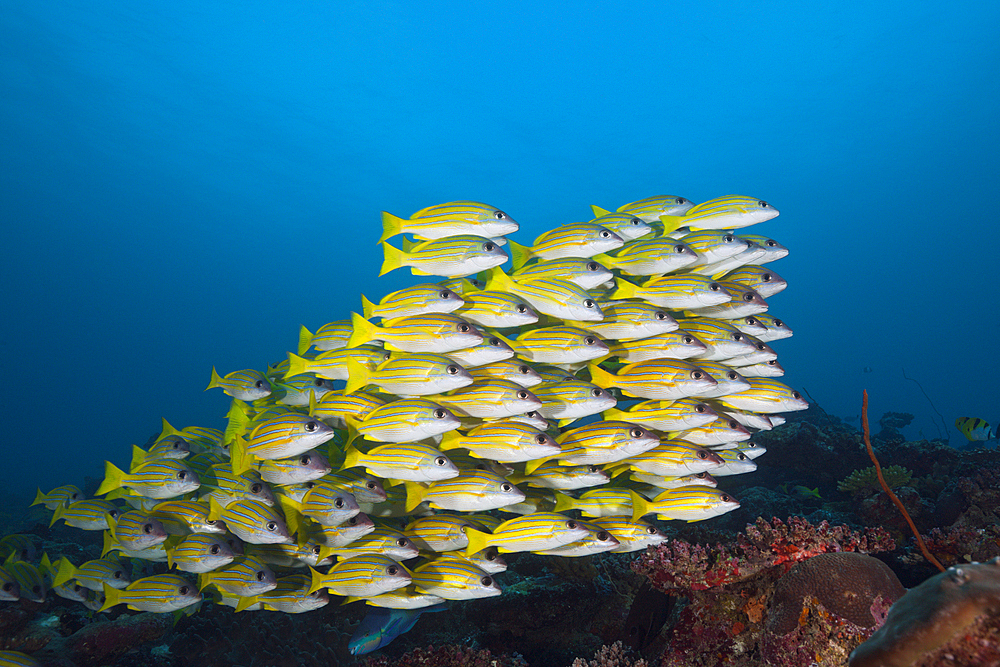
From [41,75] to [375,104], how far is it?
3518cm

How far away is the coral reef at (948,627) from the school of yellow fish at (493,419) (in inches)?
68.4

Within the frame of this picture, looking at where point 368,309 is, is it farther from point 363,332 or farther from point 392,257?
point 392,257

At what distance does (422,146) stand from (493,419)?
74.7 meters

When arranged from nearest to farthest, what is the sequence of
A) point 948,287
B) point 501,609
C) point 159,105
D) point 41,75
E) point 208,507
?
point 208,507 → point 501,609 → point 41,75 → point 159,105 → point 948,287

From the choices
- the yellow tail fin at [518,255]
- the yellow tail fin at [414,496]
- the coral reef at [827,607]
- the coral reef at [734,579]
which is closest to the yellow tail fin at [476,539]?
the yellow tail fin at [414,496]

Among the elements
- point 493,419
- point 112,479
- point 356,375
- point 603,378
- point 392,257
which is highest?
point 392,257

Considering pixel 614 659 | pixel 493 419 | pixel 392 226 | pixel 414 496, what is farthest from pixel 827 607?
pixel 392 226

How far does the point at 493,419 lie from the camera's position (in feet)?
11.2

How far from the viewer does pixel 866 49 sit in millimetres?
53188

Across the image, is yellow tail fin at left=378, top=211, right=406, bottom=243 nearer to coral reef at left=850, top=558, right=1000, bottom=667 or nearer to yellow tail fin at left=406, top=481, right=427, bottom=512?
yellow tail fin at left=406, top=481, right=427, bottom=512

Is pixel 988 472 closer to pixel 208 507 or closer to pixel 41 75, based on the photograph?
pixel 208 507

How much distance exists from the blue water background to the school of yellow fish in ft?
173

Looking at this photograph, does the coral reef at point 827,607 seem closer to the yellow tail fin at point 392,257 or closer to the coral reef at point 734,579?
the coral reef at point 734,579

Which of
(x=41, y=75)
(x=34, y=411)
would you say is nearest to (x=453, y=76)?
(x=41, y=75)
